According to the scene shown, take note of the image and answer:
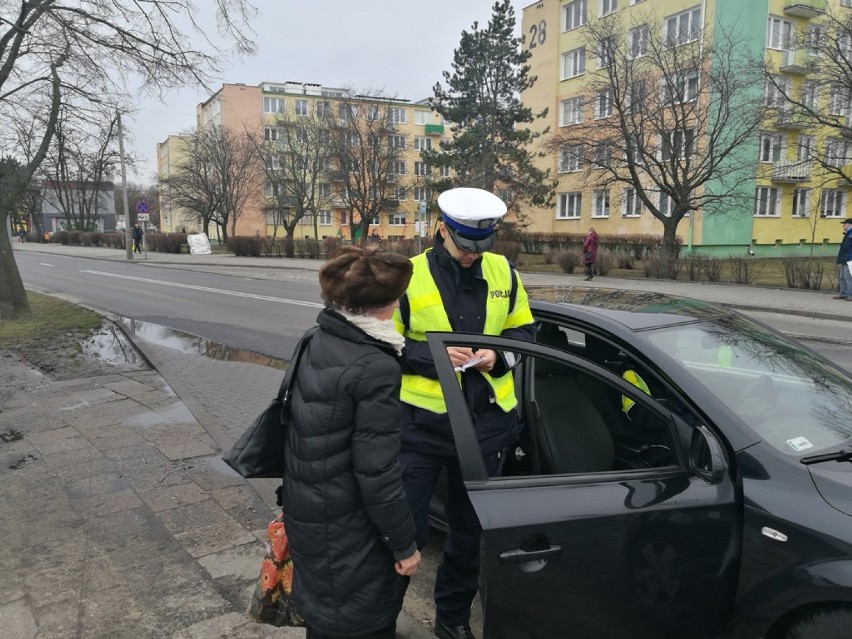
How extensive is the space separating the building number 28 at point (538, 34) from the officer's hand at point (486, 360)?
43.9 meters

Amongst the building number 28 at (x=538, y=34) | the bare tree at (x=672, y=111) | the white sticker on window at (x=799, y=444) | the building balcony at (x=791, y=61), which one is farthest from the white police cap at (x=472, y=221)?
the building number 28 at (x=538, y=34)

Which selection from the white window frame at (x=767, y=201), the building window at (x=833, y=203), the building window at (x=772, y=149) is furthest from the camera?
the building window at (x=833, y=203)

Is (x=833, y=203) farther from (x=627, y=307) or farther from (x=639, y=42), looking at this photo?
(x=627, y=307)

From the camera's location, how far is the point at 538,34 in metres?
42.1

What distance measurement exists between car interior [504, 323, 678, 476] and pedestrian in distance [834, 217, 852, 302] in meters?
→ 14.4

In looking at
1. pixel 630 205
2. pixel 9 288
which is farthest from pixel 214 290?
pixel 630 205

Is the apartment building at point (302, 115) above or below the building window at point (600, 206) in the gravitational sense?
above

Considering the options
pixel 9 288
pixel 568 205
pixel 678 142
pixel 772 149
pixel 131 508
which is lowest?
pixel 131 508

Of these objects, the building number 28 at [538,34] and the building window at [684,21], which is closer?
the building window at [684,21]

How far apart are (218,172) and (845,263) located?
46527 millimetres

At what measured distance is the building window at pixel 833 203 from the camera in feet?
117

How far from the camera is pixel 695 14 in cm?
3144

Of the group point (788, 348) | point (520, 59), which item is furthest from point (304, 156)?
point (788, 348)

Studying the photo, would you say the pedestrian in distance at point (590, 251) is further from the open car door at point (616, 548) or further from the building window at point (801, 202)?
the building window at point (801, 202)
